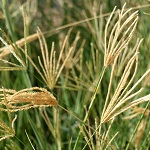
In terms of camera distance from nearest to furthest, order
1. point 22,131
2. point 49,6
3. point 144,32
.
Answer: point 144,32
point 22,131
point 49,6

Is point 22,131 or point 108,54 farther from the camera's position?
point 22,131

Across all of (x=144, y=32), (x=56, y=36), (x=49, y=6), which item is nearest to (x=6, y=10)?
(x=144, y=32)

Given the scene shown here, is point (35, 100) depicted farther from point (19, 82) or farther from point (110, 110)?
point (19, 82)

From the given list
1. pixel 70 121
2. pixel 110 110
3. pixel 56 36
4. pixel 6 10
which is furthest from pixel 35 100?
pixel 56 36

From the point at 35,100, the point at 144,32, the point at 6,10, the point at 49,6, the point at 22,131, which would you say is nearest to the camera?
the point at 35,100

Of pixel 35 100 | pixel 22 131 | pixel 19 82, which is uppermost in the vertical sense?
pixel 35 100

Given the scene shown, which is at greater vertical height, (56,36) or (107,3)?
(107,3)
